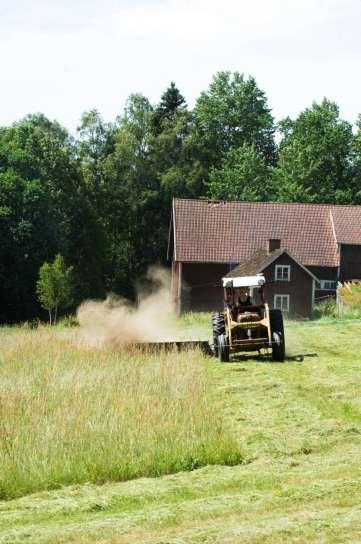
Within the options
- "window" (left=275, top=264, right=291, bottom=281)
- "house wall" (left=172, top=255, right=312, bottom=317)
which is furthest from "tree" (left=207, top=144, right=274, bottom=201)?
"window" (left=275, top=264, right=291, bottom=281)

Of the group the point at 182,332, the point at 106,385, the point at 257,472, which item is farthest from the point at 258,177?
the point at 257,472

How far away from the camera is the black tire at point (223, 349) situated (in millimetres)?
21781

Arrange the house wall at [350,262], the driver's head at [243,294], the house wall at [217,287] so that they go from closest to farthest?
the driver's head at [243,294], the house wall at [217,287], the house wall at [350,262]

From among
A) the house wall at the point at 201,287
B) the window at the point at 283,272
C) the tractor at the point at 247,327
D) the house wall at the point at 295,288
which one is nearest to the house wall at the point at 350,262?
the house wall at the point at 295,288

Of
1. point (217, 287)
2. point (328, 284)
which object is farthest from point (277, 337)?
point (328, 284)

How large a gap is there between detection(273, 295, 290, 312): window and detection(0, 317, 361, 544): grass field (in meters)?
37.2

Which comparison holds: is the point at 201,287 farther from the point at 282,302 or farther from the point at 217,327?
the point at 217,327

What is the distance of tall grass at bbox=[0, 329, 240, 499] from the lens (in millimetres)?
10516

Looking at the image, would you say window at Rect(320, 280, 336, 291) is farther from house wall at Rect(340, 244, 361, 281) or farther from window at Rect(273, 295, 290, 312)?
window at Rect(273, 295, 290, 312)

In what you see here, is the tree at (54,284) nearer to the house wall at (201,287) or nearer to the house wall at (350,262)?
the house wall at (201,287)

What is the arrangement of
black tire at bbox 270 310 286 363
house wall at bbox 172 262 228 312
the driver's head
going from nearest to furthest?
1. black tire at bbox 270 310 286 363
2. the driver's head
3. house wall at bbox 172 262 228 312

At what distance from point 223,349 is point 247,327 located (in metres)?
0.80

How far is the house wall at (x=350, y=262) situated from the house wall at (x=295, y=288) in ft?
14.9

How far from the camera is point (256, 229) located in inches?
2231
